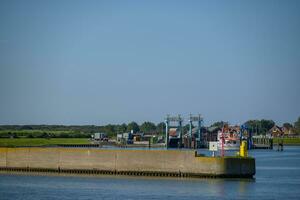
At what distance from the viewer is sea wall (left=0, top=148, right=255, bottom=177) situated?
193ft

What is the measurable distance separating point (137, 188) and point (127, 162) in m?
8.93

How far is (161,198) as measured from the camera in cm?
4781

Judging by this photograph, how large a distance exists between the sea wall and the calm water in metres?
1.25

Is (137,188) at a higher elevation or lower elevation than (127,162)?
lower

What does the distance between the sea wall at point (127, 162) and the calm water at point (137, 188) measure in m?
1.25

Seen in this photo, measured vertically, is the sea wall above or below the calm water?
above

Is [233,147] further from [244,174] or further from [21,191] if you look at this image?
[21,191]

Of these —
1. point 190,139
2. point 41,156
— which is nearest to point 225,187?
point 41,156

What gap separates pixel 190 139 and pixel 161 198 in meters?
129

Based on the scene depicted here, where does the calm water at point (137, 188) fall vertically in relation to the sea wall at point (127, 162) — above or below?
below

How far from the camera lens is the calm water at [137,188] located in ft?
163

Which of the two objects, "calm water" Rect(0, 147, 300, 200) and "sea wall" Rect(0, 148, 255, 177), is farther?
"sea wall" Rect(0, 148, 255, 177)

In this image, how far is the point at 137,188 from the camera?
5350 centimetres

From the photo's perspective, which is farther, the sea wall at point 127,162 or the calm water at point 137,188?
the sea wall at point 127,162
